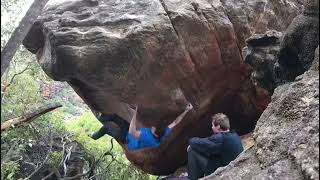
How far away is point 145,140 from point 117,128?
3.02 ft

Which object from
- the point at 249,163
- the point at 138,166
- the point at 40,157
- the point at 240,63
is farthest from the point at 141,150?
the point at 249,163

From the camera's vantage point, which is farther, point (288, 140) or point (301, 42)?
point (301, 42)

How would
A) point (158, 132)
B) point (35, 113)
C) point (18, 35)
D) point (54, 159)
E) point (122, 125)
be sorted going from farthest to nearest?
point (122, 125)
point (158, 132)
point (54, 159)
point (35, 113)
point (18, 35)

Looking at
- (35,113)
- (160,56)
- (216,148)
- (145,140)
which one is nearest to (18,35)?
(35,113)

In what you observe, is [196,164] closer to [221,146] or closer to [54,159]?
[221,146]

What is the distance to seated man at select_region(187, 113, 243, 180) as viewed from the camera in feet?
27.0

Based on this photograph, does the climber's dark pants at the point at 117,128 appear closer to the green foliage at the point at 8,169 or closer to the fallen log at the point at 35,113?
the green foliage at the point at 8,169

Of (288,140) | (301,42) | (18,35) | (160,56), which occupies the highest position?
(18,35)

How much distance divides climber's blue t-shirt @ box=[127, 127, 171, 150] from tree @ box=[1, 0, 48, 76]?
21.4 feet

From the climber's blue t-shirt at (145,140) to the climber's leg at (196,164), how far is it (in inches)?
98.3

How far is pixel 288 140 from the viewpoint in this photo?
18.9 ft

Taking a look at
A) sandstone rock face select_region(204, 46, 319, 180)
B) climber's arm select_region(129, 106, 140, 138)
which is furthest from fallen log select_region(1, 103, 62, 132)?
climber's arm select_region(129, 106, 140, 138)

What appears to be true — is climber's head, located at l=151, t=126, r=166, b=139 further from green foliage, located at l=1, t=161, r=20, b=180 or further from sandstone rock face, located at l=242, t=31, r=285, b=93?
green foliage, located at l=1, t=161, r=20, b=180

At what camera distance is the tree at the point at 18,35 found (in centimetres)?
467
